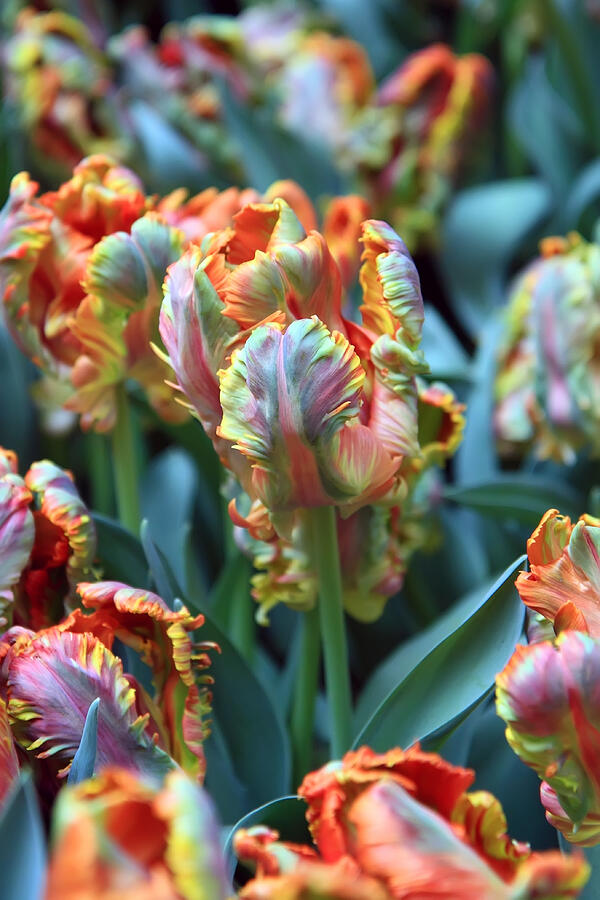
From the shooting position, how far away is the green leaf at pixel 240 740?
1.51 ft

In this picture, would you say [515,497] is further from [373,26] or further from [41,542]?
[373,26]

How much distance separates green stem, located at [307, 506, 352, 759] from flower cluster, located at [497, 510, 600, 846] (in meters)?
0.08

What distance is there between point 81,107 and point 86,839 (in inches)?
29.3

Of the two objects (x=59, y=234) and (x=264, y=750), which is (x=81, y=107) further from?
(x=264, y=750)

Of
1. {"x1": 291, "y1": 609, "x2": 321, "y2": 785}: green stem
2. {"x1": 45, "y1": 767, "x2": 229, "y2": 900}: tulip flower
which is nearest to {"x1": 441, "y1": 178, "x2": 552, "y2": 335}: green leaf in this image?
{"x1": 291, "y1": 609, "x2": 321, "y2": 785}: green stem

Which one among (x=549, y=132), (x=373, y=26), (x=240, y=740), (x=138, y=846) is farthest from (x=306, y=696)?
(x=373, y=26)

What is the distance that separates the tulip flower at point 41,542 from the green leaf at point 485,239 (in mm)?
A: 533

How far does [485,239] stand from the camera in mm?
899

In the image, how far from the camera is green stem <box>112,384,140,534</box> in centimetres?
50

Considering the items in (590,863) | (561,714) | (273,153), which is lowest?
(590,863)

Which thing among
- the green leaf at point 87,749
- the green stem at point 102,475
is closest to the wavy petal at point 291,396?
the green leaf at point 87,749

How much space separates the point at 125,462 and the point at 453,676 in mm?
195

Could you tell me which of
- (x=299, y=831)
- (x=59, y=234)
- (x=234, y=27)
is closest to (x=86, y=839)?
(x=299, y=831)

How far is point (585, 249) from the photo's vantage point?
644mm
